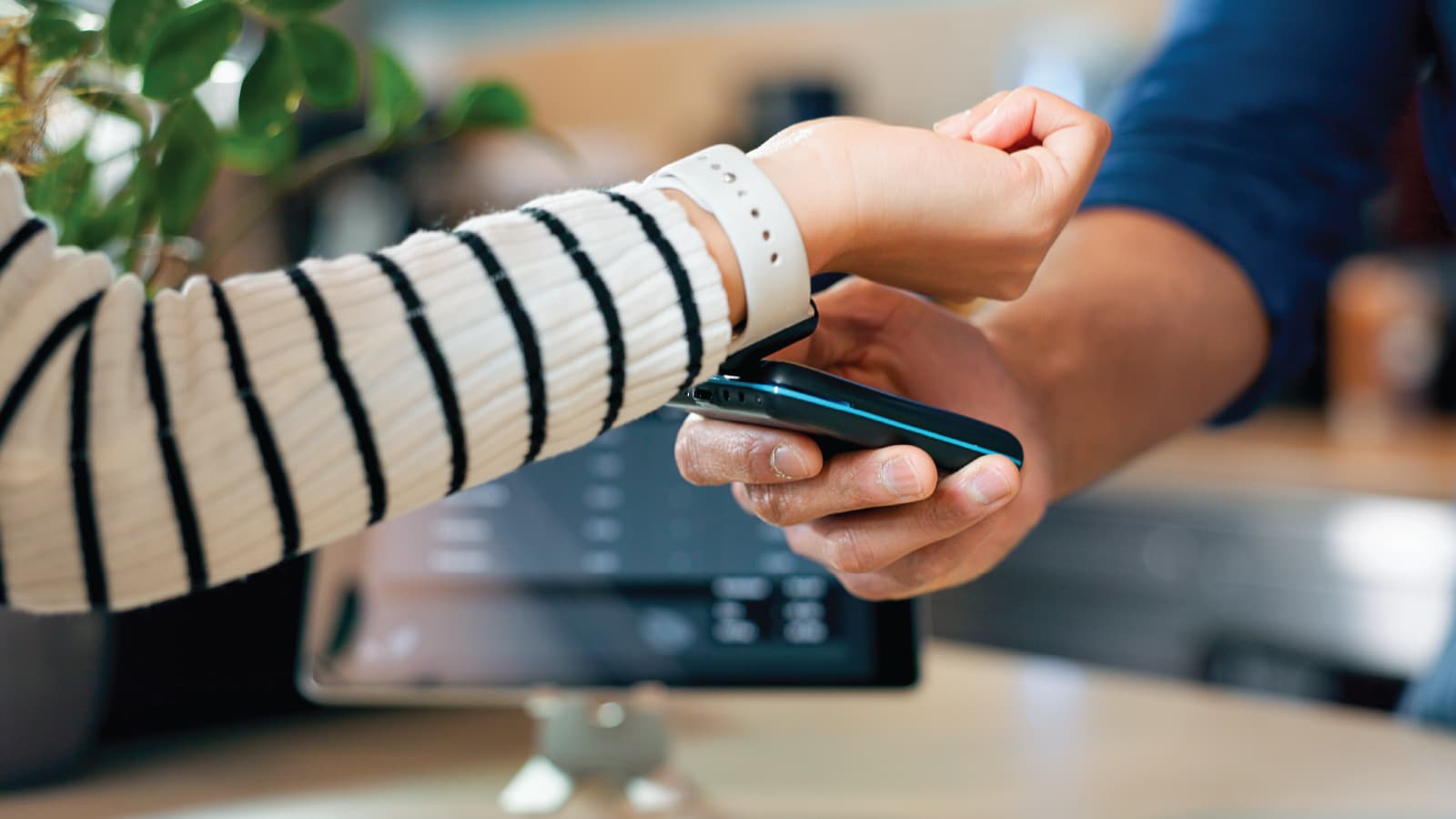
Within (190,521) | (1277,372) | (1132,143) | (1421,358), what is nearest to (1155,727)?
(1277,372)

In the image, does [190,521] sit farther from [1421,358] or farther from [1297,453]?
[1421,358]

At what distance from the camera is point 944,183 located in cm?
36

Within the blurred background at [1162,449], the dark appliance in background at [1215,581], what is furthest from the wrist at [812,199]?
the dark appliance in background at [1215,581]

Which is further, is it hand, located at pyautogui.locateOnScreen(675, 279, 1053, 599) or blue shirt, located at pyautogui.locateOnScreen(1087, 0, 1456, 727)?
blue shirt, located at pyautogui.locateOnScreen(1087, 0, 1456, 727)

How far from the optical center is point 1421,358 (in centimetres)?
185

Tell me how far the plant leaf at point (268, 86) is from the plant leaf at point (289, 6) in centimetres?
1

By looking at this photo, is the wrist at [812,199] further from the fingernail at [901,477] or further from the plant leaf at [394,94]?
the plant leaf at [394,94]

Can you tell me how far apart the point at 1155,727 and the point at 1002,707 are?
0.30 feet

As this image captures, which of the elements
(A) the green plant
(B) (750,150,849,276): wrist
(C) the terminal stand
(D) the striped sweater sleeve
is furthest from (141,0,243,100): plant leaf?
(C) the terminal stand

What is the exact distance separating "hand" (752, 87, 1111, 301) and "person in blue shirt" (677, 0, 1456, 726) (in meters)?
0.01

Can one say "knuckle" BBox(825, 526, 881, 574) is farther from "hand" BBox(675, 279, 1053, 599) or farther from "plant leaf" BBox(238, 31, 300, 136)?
"plant leaf" BBox(238, 31, 300, 136)

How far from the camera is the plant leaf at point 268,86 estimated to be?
476 mm

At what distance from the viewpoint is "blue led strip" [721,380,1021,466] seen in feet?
1.18

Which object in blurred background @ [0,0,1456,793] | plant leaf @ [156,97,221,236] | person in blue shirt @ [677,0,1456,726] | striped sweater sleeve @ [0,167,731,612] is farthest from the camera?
blurred background @ [0,0,1456,793]
